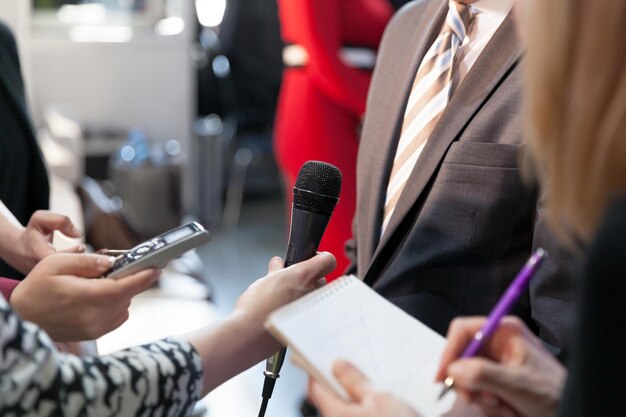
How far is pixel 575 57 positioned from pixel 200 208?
529 centimetres

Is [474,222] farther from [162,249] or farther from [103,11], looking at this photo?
[103,11]

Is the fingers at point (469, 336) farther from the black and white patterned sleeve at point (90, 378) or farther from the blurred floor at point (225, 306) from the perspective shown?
the blurred floor at point (225, 306)

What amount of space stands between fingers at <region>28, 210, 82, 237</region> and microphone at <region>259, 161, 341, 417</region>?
52cm

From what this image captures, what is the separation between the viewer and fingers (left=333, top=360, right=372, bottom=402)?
35.6 inches

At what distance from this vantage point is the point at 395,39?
1747 millimetres

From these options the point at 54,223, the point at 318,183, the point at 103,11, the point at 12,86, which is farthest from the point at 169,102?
the point at 318,183

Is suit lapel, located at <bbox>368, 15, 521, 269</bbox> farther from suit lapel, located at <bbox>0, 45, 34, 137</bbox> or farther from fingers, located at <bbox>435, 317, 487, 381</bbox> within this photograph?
suit lapel, located at <bbox>0, 45, 34, 137</bbox>

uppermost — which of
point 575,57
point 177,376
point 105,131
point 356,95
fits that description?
point 575,57

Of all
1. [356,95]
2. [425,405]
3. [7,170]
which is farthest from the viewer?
[356,95]

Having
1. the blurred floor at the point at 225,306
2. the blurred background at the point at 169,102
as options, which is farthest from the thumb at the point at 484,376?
the blurred background at the point at 169,102

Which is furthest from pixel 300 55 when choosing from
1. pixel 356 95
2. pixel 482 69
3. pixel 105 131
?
pixel 105 131

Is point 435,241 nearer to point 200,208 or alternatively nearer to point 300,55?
point 300,55

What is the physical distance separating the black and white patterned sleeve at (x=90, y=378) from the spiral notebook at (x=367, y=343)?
181mm

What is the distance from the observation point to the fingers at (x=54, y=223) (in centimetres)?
156
